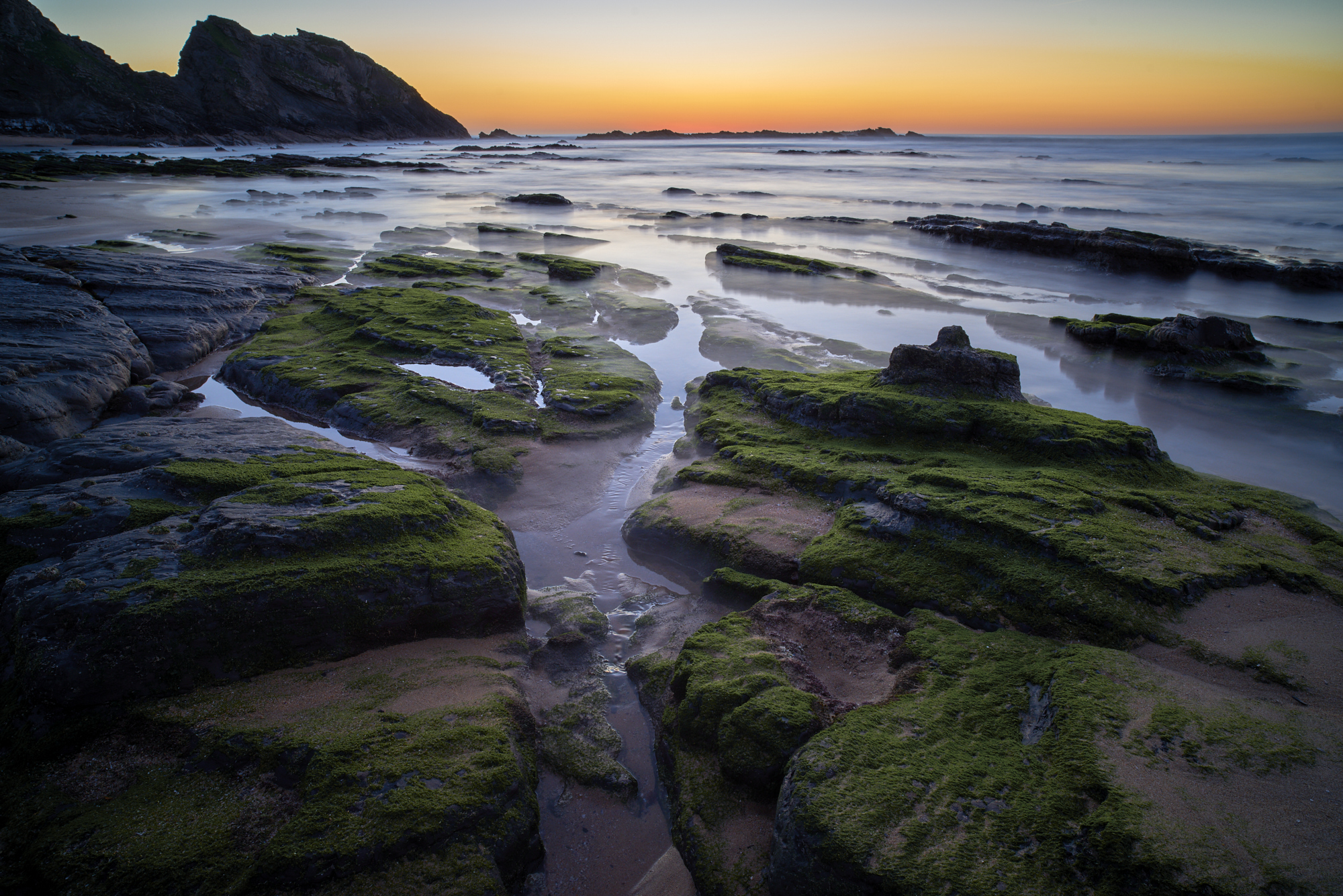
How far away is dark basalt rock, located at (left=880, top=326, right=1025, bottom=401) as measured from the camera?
7871 millimetres

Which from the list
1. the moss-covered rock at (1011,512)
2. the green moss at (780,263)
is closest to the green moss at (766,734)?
the moss-covered rock at (1011,512)

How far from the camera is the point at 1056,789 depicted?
3158 mm

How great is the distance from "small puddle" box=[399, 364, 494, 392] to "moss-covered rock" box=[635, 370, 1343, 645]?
12.4ft

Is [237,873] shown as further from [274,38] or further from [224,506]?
[274,38]

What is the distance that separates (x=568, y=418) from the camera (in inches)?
345

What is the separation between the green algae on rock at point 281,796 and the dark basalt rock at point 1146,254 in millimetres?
23240

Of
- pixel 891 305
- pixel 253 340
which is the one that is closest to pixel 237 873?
pixel 253 340

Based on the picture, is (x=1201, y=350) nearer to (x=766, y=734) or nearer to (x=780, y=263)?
(x=780, y=263)

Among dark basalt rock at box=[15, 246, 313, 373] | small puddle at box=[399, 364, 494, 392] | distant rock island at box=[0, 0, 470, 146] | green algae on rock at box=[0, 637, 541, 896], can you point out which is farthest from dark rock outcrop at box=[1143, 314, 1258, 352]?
distant rock island at box=[0, 0, 470, 146]

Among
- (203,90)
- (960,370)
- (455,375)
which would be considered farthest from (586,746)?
(203,90)

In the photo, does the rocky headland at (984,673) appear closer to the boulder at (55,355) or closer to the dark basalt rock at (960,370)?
the dark basalt rock at (960,370)

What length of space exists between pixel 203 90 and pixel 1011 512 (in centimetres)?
11502

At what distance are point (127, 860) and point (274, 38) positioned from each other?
126m

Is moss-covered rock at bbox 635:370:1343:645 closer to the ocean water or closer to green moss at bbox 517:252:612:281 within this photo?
the ocean water
